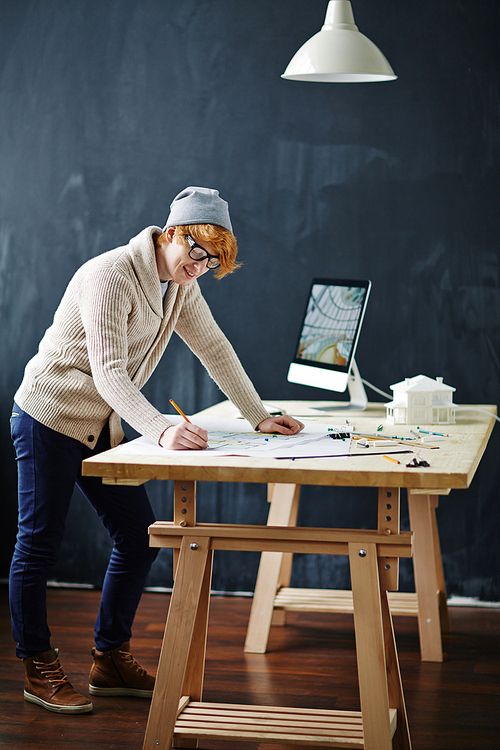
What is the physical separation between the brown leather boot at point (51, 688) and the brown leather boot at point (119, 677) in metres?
0.10

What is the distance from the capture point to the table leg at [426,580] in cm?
271

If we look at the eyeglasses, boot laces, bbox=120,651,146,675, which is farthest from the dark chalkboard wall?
the eyeglasses

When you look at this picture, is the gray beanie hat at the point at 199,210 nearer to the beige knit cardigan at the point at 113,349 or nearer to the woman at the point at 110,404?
the woman at the point at 110,404

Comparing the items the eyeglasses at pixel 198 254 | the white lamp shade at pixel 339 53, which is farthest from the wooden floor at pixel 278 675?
the white lamp shade at pixel 339 53

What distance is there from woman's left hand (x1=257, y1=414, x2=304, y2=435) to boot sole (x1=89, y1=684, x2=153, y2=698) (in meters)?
0.88

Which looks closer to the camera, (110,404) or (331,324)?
(110,404)

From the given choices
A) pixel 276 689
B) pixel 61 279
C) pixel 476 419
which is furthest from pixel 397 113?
pixel 276 689

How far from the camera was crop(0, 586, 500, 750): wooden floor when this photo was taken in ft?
7.11

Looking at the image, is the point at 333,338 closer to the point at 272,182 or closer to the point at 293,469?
the point at 272,182

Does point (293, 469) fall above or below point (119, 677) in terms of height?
above

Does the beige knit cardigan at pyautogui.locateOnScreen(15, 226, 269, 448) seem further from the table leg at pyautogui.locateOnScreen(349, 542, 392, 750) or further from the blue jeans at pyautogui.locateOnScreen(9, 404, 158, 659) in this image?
the table leg at pyautogui.locateOnScreen(349, 542, 392, 750)

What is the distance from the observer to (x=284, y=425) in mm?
2238

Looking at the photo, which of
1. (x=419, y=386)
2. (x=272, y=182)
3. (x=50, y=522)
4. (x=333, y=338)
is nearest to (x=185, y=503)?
(x=50, y=522)

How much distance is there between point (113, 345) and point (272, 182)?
1.64 m
